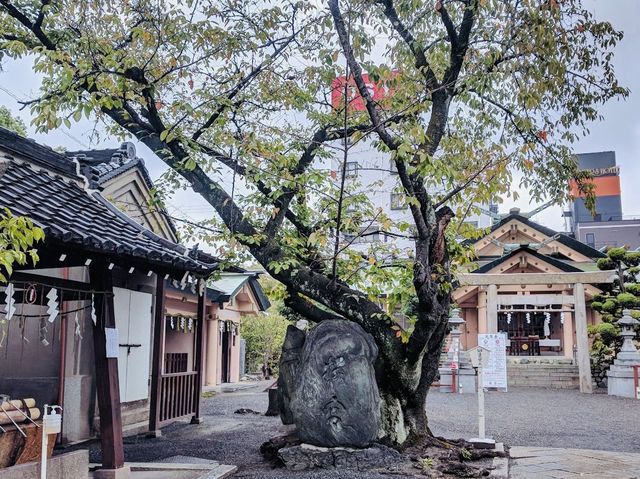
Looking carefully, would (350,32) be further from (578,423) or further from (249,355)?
(249,355)

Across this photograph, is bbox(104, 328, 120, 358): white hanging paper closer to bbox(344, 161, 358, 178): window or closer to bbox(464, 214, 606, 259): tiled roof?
bbox(344, 161, 358, 178): window

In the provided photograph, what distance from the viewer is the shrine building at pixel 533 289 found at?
65.9 ft

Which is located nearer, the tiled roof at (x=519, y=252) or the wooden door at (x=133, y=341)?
the wooden door at (x=133, y=341)

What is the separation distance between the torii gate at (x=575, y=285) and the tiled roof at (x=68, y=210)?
13.3 meters

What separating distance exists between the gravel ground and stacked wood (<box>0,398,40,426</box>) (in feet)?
9.05

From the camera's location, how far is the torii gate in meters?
19.1

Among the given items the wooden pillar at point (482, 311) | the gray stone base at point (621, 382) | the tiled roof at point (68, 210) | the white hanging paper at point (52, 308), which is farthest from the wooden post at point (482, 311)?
the white hanging paper at point (52, 308)

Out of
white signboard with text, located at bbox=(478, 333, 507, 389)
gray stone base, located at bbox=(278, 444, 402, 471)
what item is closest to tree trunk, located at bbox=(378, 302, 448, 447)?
gray stone base, located at bbox=(278, 444, 402, 471)

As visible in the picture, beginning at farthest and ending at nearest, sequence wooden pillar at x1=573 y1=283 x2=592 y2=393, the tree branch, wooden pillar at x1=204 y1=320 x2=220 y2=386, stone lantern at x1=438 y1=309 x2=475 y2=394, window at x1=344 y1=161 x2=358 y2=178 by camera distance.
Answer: wooden pillar at x1=204 y1=320 x2=220 y2=386 < stone lantern at x1=438 y1=309 x2=475 y2=394 < wooden pillar at x1=573 y1=283 x2=592 y2=393 < window at x1=344 y1=161 x2=358 y2=178 < the tree branch

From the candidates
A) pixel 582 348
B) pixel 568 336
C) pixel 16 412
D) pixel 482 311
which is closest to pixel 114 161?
pixel 16 412

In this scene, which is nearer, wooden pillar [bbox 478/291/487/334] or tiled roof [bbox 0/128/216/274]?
tiled roof [bbox 0/128/216/274]

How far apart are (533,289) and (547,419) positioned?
12.0 meters

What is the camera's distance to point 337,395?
7297mm

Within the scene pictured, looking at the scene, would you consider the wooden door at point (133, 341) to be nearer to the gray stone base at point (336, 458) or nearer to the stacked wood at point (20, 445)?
the gray stone base at point (336, 458)
